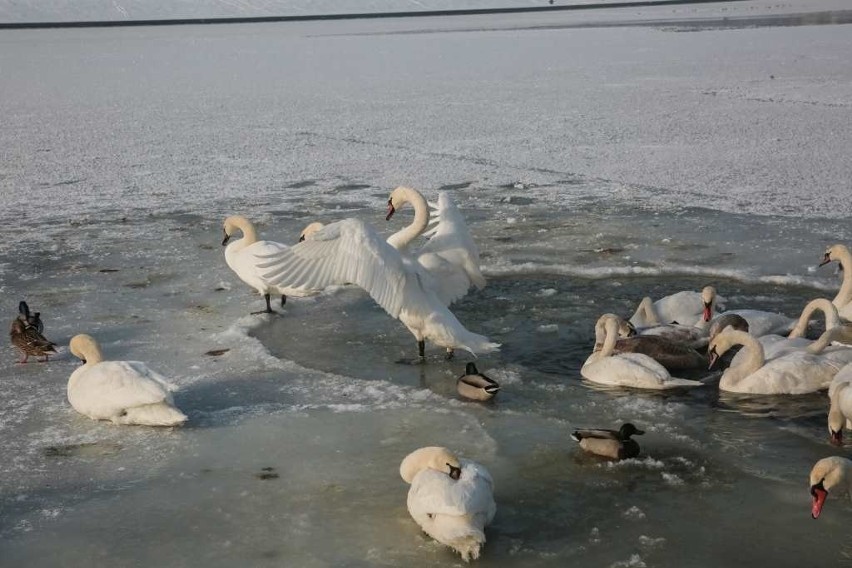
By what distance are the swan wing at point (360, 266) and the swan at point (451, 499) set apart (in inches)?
80.6

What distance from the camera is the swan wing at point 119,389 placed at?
18.2 ft

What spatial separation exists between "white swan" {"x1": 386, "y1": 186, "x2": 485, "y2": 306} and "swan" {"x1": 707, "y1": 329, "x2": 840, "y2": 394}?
1858mm

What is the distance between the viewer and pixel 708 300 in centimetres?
695

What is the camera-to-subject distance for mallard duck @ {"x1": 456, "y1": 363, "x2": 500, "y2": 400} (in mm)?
5852

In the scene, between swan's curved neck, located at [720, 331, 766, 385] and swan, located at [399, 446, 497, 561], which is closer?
swan, located at [399, 446, 497, 561]

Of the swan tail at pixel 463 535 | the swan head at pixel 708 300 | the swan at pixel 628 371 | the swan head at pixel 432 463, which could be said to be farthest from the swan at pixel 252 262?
the swan tail at pixel 463 535

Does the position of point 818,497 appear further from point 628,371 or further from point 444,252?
point 444,252

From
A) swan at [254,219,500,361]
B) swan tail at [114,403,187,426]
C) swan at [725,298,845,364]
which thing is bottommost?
swan tail at [114,403,187,426]

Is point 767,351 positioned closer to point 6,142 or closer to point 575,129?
point 575,129

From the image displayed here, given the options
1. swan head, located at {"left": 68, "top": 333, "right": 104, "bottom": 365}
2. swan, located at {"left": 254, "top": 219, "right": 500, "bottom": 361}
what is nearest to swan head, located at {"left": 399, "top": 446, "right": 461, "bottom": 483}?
swan, located at {"left": 254, "top": 219, "right": 500, "bottom": 361}

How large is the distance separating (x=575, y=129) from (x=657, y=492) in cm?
1196

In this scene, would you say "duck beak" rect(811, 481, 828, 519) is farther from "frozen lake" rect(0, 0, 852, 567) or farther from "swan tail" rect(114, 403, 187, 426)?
"swan tail" rect(114, 403, 187, 426)

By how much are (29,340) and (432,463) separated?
3183mm

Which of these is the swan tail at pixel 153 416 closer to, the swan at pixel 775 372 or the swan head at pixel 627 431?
the swan head at pixel 627 431
